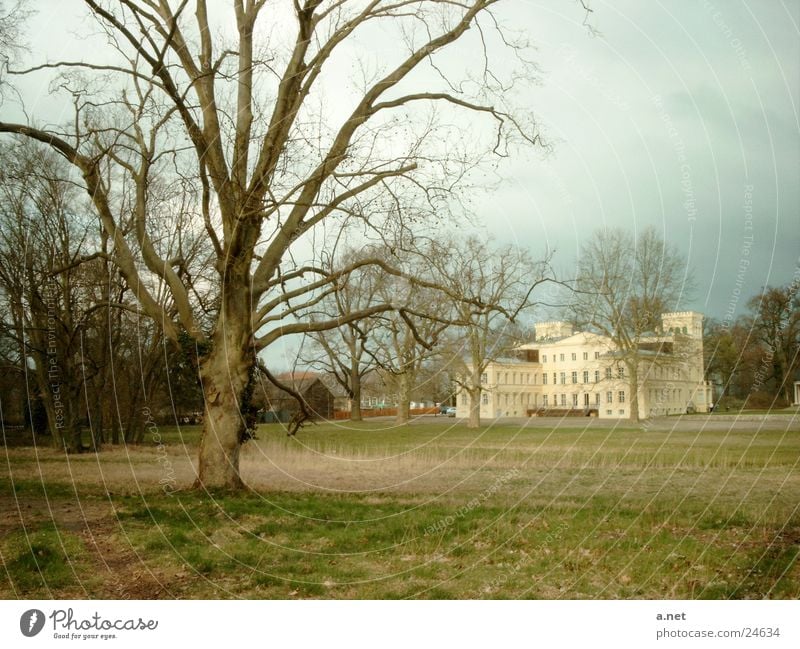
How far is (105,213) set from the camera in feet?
35.6

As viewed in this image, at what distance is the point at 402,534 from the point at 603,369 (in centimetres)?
1100

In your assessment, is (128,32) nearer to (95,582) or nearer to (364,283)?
(364,283)

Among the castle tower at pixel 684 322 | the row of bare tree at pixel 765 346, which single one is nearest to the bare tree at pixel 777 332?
the row of bare tree at pixel 765 346

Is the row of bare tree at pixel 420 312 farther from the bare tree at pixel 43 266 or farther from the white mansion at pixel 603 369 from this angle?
the bare tree at pixel 43 266

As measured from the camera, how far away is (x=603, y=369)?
18.0 m

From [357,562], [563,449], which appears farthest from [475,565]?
[563,449]

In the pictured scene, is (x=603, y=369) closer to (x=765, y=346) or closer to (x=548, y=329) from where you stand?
(x=548, y=329)

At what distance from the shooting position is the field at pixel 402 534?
6570 mm

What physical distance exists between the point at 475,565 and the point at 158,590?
280 centimetres
